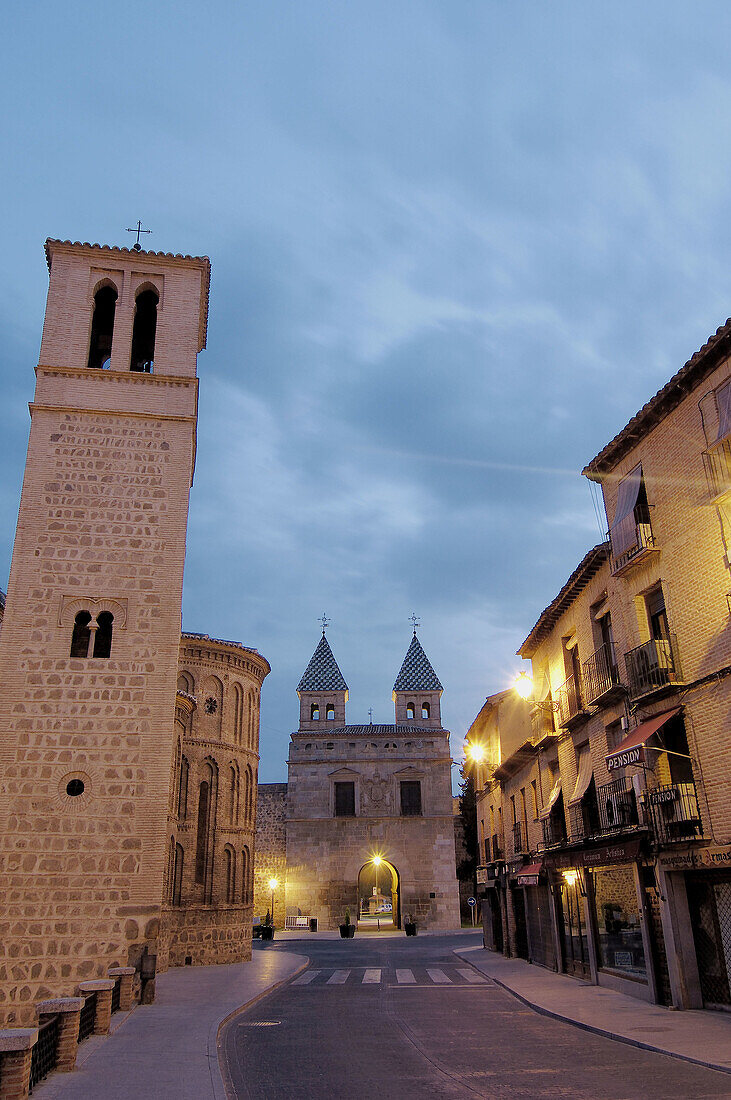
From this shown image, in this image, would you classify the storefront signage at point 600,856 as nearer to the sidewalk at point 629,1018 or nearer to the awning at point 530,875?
the awning at point 530,875

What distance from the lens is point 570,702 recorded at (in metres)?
20.3

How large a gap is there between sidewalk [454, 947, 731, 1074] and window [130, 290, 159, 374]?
701 inches

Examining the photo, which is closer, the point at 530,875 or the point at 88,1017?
the point at 88,1017

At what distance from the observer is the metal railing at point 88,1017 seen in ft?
37.1

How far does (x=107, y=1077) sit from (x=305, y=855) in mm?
38321

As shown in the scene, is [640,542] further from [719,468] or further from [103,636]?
[103,636]

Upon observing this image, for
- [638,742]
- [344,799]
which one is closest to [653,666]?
[638,742]

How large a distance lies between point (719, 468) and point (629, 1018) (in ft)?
29.7

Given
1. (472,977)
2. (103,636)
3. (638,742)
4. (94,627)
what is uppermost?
(94,627)

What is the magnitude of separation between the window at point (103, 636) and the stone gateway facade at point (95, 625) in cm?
4

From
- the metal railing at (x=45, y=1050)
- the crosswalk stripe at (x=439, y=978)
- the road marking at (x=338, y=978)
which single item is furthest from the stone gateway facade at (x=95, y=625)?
the crosswalk stripe at (x=439, y=978)

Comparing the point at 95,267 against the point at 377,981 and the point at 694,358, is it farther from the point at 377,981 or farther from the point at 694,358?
the point at 377,981

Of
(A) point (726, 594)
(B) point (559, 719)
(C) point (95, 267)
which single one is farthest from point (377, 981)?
(C) point (95, 267)

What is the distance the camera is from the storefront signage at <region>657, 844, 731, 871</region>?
12734 mm
